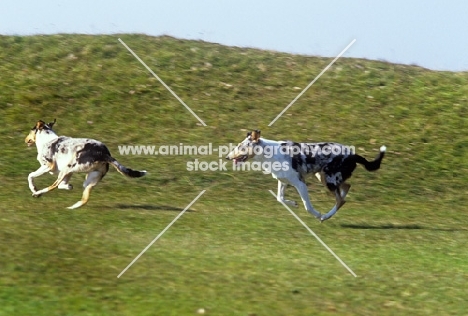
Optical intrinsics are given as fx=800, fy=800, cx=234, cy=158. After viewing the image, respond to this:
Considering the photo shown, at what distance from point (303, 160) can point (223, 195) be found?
3962 millimetres

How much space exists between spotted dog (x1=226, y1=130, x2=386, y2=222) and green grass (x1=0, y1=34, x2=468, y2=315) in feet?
2.71

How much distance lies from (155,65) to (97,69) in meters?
2.19

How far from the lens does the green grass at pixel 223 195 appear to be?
11.1 metres

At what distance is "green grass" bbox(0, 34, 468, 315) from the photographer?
11070 mm

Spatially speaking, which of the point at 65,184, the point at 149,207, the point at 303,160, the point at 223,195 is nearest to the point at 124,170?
the point at 65,184

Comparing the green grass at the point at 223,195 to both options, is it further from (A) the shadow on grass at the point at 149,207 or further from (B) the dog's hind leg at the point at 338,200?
(B) the dog's hind leg at the point at 338,200

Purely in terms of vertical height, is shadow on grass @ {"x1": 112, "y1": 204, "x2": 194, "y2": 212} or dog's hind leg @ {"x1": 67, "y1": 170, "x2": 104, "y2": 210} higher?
dog's hind leg @ {"x1": 67, "y1": 170, "x2": 104, "y2": 210}

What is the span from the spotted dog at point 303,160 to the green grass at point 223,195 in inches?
32.5

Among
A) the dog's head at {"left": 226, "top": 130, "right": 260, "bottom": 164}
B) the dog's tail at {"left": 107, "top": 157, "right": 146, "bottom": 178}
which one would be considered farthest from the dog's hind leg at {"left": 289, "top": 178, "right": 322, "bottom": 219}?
the dog's tail at {"left": 107, "top": 157, "right": 146, "bottom": 178}

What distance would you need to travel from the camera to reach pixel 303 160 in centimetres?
1625

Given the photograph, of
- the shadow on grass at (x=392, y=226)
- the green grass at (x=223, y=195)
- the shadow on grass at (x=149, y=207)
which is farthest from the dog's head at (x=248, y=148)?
the shadow on grass at (x=392, y=226)

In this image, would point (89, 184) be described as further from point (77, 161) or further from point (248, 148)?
point (248, 148)

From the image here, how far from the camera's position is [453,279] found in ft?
41.1

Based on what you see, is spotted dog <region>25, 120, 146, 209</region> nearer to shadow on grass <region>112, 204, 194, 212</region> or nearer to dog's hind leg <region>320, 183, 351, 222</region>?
shadow on grass <region>112, 204, 194, 212</region>
